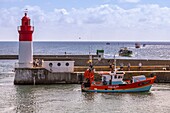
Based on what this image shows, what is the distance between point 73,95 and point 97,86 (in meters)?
3.71

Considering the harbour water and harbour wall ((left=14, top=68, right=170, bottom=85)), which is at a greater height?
harbour wall ((left=14, top=68, right=170, bottom=85))

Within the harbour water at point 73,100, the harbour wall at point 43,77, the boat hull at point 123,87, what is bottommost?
the harbour water at point 73,100

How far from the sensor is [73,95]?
3797 cm

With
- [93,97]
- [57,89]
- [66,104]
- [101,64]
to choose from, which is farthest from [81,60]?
[66,104]

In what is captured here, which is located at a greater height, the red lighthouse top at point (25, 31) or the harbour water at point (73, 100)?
the red lighthouse top at point (25, 31)

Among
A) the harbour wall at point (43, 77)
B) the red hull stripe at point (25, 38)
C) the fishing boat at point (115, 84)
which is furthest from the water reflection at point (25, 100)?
the red hull stripe at point (25, 38)

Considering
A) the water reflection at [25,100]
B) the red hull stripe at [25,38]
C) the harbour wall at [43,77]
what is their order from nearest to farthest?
the water reflection at [25,100] → the harbour wall at [43,77] → the red hull stripe at [25,38]

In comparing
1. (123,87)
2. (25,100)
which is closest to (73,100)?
(25,100)

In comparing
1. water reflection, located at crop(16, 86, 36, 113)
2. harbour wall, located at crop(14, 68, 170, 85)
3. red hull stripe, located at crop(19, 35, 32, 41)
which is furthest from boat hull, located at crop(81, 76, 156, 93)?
red hull stripe, located at crop(19, 35, 32, 41)

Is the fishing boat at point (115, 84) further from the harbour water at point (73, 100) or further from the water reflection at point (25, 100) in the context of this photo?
the water reflection at point (25, 100)

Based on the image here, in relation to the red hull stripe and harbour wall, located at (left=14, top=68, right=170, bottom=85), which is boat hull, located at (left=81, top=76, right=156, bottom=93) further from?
the red hull stripe

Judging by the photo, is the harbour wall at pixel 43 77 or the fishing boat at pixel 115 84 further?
the harbour wall at pixel 43 77

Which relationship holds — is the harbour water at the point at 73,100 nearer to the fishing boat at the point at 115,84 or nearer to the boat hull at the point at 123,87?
the boat hull at the point at 123,87

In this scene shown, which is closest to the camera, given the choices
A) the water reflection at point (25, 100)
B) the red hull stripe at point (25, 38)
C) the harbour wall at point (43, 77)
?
the water reflection at point (25, 100)
